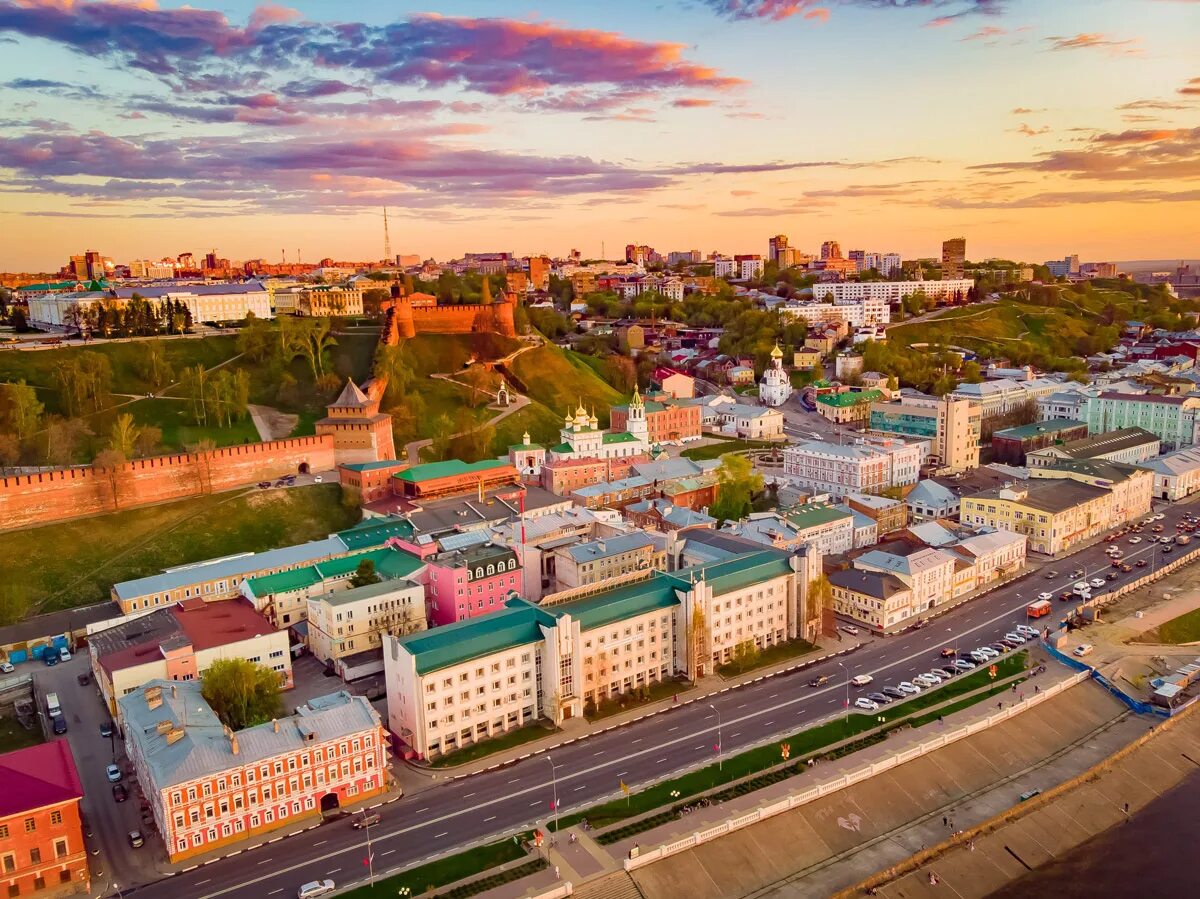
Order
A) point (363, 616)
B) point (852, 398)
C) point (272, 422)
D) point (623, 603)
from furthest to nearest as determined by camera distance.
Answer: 1. point (852, 398)
2. point (272, 422)
3. point (363, 616)
4. point (623, 603)

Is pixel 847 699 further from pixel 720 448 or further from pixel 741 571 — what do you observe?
pixel 720 448

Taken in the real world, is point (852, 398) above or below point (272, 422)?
below

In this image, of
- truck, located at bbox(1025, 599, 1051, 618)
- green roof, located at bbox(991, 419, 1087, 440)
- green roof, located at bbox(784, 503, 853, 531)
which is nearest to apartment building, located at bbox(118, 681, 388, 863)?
green roof, located at bbox(784, 503, 853, 531)

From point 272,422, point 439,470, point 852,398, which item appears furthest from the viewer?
point 852,398

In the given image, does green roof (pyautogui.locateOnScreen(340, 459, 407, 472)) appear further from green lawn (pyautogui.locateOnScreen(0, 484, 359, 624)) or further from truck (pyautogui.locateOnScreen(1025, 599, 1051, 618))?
truck (pyautogui.locateOnScreen(1025, 599, 1051, 618))

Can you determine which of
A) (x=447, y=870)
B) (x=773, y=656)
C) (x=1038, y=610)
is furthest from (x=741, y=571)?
(x=447, y=870)

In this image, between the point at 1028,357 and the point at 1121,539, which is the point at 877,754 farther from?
the point at 1028,357

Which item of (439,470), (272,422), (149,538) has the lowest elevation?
(149,538)
